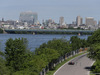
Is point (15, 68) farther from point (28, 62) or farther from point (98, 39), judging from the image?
point (98, 39)

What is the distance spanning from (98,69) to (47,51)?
10.00 metres

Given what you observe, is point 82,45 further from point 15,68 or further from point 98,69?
point 15,68

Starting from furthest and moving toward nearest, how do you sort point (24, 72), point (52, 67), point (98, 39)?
1. point (98, 39)
2. point (52, 67)
3. point (24, 72)

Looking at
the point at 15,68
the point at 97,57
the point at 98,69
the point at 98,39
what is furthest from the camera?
the point at 98,39

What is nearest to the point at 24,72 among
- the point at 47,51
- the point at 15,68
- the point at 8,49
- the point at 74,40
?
the point at 15,68

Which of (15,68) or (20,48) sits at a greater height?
(20,48)

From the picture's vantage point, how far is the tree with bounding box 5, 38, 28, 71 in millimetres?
28359

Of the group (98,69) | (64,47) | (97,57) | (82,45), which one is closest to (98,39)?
(64,47)

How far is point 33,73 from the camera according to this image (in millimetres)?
26172

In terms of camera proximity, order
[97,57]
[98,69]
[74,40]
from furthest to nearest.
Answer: [74,40], [97,57], [98,69]

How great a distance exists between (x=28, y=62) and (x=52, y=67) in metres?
13.6

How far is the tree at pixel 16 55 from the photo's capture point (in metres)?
28.4

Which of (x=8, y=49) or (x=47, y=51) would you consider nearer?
(x=8, y=49)

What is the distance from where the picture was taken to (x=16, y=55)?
95.0ft
